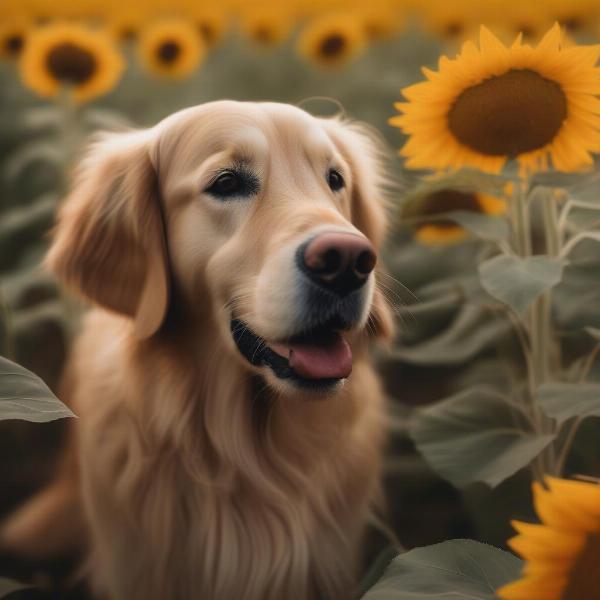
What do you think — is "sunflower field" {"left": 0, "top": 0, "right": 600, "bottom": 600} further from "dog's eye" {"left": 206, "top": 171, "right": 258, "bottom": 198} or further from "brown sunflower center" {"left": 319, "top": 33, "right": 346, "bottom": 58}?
"dog's eye" {"left": 206, "top": 171, "right": 258, "bottom": 198}

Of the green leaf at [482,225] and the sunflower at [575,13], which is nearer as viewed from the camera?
the green leaf at [482,225]

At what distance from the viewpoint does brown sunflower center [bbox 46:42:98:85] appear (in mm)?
1887

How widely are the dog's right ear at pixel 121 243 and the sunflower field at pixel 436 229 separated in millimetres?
321

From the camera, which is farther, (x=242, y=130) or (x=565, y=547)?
(x=242, y=130)

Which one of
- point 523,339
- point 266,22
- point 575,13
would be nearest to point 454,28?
point 575,13

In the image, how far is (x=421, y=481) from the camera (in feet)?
6.76

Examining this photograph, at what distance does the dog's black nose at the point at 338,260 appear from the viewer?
114 centimetres

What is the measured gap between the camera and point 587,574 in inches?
30.6

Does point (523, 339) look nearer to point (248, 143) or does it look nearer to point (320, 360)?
point (320, 360)

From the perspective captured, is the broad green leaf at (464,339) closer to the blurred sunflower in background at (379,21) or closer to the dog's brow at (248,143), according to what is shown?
the dog's brow at (248,143)

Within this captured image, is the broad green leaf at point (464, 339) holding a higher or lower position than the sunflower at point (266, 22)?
lower

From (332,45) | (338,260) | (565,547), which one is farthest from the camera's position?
(332,45)

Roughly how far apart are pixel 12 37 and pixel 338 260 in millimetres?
1500

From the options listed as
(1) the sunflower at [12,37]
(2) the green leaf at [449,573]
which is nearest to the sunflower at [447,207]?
(2) the green leaf at [449,573]
